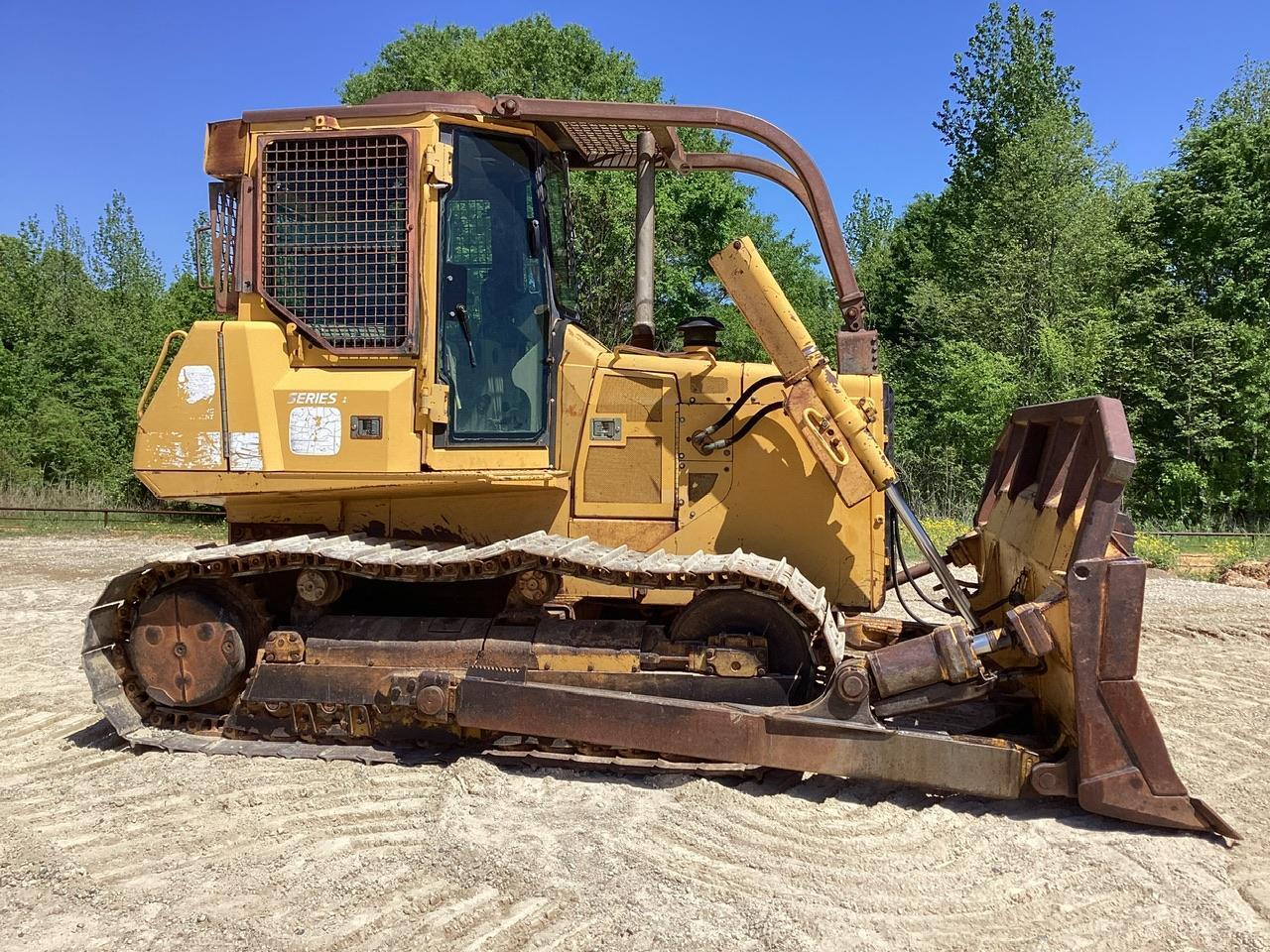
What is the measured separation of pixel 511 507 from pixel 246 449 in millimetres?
1399

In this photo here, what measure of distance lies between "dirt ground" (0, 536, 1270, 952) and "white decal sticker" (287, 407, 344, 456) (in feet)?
5.14

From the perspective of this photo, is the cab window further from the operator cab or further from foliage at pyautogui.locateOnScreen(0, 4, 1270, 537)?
foliage at pyautogui.locateOnScreen(0, 4, 1270, 537)

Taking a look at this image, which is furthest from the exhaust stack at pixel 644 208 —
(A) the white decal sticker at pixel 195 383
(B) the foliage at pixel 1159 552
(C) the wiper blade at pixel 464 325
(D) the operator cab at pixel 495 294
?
(B) the foliage at pixel 1159 552

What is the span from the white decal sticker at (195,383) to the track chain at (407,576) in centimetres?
80

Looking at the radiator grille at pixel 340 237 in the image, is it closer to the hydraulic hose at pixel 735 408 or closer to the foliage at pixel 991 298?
the hydraulic hose at pixel 735 408

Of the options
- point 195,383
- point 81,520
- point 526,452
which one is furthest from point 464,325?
point 81,520

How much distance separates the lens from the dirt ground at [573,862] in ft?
10.3

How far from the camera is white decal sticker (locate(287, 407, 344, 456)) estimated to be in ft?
15.9

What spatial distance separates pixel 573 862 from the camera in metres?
3.60

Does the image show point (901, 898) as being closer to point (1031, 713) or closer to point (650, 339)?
point (1031, 713)

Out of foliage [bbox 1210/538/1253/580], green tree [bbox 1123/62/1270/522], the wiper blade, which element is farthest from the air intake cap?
green tree [bbox 1123/62/1270/522]

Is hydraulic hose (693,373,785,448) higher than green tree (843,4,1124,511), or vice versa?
green tree (843,4,1124,511)

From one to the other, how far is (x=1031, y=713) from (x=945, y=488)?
16.9m

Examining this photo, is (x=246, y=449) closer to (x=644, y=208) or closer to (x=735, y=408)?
(x=735, y=408)
